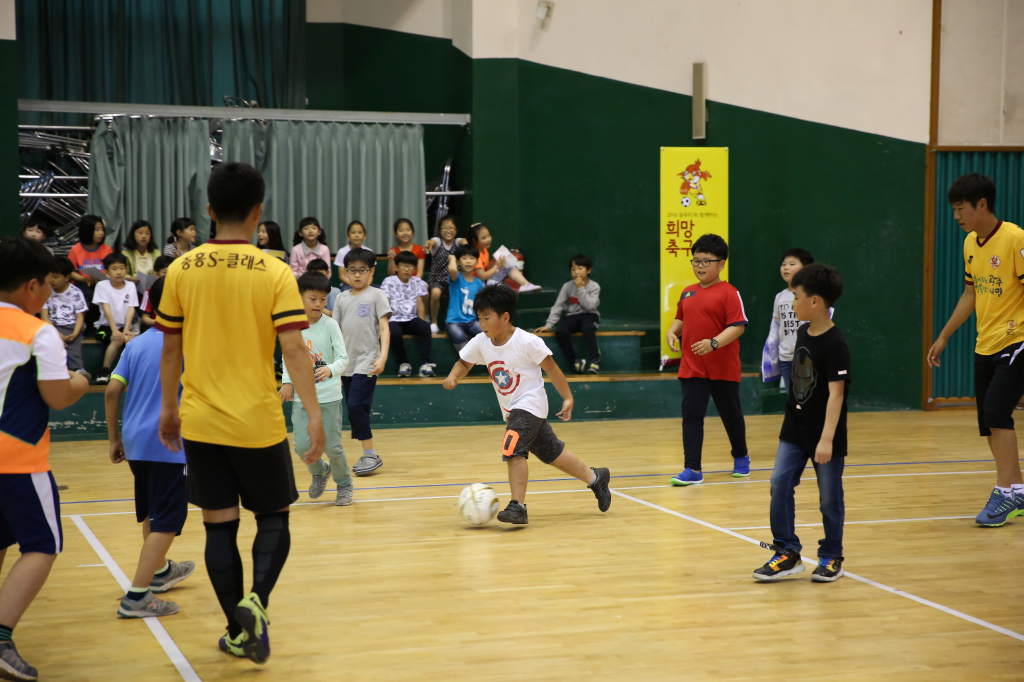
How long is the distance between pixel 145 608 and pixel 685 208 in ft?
25.7

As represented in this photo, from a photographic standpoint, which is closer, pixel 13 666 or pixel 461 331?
pixel 13 666

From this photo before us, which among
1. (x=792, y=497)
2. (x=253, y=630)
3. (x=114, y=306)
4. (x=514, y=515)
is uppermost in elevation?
(x=114, y=306)

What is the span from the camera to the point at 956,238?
10578 mm

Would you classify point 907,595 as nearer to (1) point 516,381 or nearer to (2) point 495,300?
(1) point 516,381

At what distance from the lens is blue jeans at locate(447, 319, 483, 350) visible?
1033 centimetres

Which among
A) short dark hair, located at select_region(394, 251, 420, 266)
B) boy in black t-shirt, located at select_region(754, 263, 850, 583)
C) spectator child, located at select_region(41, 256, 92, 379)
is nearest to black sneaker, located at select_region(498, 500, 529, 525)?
boy in black t-shirt, located at select_region(754, 263, 850, 583)

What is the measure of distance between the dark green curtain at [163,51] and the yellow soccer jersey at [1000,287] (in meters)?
11.0

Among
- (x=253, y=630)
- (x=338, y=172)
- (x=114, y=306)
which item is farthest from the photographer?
(x=338, y=172)

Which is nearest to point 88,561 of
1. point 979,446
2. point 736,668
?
point 736,668

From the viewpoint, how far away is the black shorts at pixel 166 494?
3584 mm

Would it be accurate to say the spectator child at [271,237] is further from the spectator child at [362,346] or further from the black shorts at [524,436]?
the black shorts at [524,436]

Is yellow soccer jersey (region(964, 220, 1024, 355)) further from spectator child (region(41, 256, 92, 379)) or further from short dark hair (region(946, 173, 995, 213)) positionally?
spectator child (region(41, 256, 92, 379))

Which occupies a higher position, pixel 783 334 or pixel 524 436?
pixel 783 334

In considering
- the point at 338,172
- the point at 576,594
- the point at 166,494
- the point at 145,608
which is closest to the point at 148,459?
the point at 166,494
